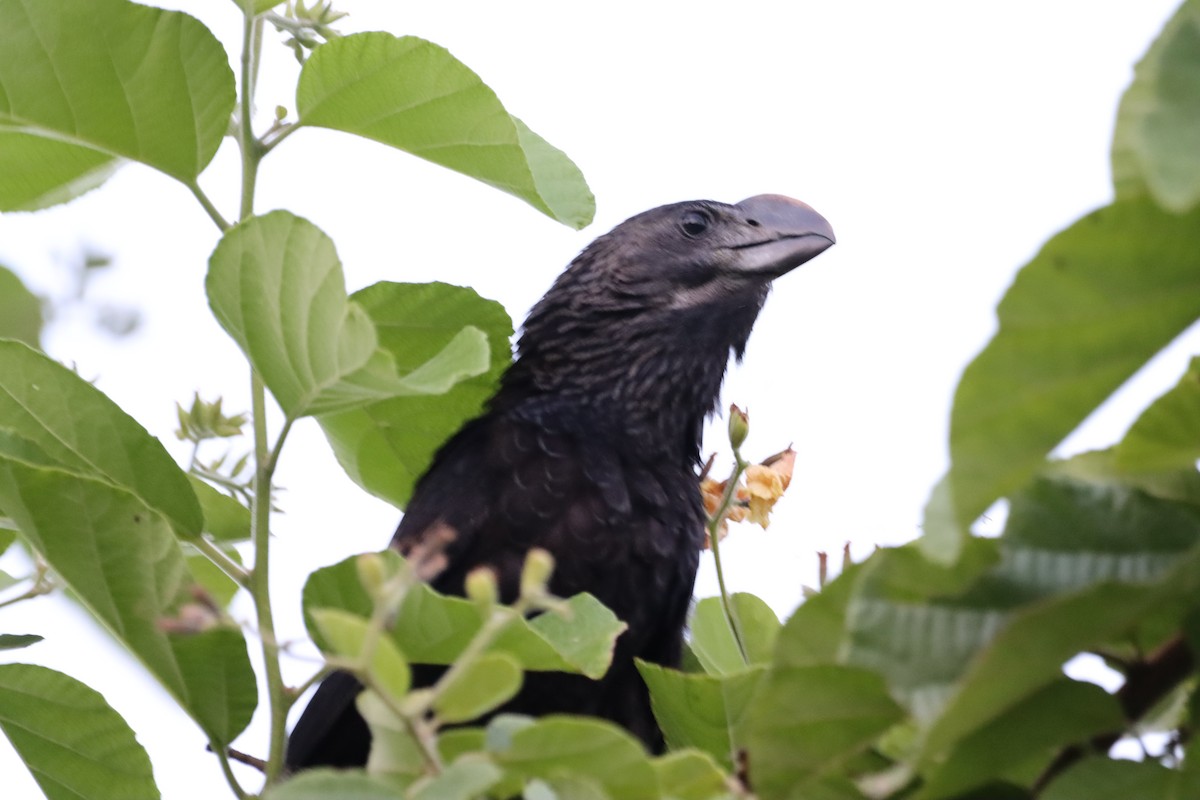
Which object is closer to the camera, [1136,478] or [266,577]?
[1136,478]

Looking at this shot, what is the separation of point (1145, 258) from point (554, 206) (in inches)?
49.9

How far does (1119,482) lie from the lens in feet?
3.58

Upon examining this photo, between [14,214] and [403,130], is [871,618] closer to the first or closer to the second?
[403,130]

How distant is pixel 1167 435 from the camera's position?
108 centimetres

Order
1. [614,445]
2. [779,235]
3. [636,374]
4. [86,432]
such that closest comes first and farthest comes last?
[86,432] → [614,445] → [636,374] → [779,235]

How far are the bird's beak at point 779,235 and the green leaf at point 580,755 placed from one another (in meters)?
2.40

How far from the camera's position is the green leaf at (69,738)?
1853 millimetres

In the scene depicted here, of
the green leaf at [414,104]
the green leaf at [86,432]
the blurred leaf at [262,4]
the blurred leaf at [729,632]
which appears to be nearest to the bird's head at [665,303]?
the blurred leaf at [729,632]

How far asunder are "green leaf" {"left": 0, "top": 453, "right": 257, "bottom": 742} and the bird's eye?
2.20 metres

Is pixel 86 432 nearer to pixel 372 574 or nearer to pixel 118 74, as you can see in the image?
pixel 118 74

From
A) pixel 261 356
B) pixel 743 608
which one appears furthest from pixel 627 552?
pixel 261 356

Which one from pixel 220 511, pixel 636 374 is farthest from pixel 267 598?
pixel 636 374

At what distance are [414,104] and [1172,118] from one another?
4.16ft

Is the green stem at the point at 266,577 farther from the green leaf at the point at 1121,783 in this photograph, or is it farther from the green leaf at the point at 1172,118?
the green leaf at the point at 1172,118
